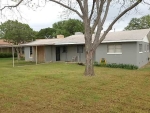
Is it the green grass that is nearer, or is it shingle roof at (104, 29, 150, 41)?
the green grass

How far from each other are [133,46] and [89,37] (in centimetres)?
799

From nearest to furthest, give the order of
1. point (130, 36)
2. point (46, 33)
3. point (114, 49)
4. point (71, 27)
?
point (130, 36) → point (114, 49) → point (71, 27) → point (46, 33)

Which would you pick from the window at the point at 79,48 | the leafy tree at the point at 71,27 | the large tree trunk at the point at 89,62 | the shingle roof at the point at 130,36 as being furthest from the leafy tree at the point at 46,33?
the large tree trunk at the point at 89,62

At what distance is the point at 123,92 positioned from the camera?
290 inches

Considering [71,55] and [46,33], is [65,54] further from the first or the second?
[46,33]

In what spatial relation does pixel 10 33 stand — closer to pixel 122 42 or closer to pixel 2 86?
pixel 122 42

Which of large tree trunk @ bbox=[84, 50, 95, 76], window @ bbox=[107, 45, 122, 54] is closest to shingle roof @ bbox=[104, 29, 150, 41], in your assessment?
window @ bbox=[107, 45, 122, 54]

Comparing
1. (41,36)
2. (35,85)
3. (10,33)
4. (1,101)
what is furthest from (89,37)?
(41,36)

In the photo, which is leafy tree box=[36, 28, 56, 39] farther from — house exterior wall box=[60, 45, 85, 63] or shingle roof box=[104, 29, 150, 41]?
shingle roof box=[104, 29, 150, 41]

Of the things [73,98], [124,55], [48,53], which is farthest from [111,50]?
[73,98]

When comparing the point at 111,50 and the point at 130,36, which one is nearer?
the point at 130,36

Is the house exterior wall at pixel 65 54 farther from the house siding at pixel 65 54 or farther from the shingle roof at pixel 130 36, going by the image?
the shingle roof at pixel 130 36

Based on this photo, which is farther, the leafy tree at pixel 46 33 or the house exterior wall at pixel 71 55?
the leafy tree at pixel 46 33

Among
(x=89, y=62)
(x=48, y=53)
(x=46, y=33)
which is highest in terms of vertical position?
(x=46, y=33)
